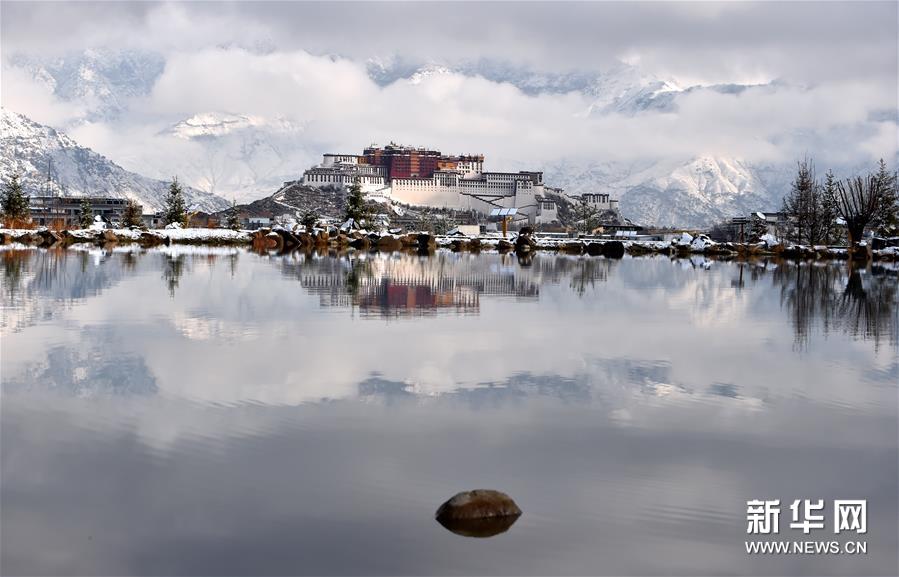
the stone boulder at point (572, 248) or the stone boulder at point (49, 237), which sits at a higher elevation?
the stone boulder at point (49, 237)

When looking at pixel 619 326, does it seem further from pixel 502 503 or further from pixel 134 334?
pixel 502 503

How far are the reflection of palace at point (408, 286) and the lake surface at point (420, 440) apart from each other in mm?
3425

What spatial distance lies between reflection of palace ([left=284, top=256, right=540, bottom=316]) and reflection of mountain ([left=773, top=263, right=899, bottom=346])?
7.68 meters

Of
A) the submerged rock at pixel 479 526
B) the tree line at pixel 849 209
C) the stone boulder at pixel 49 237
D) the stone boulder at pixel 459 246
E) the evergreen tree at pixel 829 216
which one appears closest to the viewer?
the submerged rock at pixel 479 526

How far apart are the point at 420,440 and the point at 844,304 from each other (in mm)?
21595

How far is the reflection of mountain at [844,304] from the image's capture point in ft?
72.4

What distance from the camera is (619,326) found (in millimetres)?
22125

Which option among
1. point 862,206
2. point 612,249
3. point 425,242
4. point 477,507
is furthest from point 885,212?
point 477,507

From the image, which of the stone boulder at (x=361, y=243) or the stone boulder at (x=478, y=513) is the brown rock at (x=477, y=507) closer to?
the stone boulder at (x=478, y=513)

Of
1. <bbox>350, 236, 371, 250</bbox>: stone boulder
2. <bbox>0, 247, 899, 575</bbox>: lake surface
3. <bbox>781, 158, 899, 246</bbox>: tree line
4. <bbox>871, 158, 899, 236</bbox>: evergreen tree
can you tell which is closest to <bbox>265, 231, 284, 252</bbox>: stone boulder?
<bbox>350, 236, 371, 250</bbox>: stone boulder

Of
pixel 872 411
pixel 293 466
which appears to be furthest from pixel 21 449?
pixel 872 411

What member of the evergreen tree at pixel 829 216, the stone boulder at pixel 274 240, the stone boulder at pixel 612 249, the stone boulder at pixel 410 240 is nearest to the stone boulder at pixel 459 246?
the stone boulder at pixel 410 240

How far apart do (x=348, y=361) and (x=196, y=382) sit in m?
2.83

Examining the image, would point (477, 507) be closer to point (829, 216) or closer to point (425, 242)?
point (425, 242)
